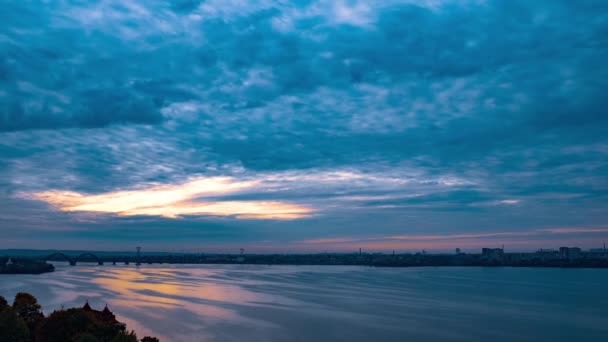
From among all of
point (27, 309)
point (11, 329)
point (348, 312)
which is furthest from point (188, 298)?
point (11, 329)

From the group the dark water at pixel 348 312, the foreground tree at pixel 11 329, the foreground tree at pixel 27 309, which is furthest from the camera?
the dark water at pixel 348 312

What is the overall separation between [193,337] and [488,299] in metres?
43.8

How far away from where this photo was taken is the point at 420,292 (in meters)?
74.3

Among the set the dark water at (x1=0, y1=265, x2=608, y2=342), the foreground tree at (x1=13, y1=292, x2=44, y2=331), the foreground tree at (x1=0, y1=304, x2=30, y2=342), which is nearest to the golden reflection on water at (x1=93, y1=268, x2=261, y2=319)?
the dark water at (x1=0, y1=265, x2=608, y2=342)

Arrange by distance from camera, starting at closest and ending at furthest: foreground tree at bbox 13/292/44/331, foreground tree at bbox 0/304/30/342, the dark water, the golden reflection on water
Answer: foreground tree at bbox 0/304/30/342 → foreground tree at bbox 13/292/44/331 → the dark water → the golden reflection on water

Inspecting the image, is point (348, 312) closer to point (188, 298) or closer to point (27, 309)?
point (188, 298)

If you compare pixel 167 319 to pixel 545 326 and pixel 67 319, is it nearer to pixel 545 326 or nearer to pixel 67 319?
pixel 67 319

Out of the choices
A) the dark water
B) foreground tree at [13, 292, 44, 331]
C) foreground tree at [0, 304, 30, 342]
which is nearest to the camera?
foreground tree at [0, 304, 30, 342]

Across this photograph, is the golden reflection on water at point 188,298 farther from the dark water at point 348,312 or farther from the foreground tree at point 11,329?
the foreground tree at point 11,329

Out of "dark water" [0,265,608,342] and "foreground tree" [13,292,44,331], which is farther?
"dark water" [0,265,608,342]

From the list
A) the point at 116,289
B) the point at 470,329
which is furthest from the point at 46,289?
the point at 470,329

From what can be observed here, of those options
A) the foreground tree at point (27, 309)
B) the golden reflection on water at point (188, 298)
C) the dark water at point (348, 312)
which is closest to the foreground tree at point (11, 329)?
the foreground tree at point (27, 309)

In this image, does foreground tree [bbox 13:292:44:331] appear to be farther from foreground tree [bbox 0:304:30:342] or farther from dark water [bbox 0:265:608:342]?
dark water [bbox 0:265:608:342]

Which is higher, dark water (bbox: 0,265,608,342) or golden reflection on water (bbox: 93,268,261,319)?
dark water (bbox: 0,265,608,342)
